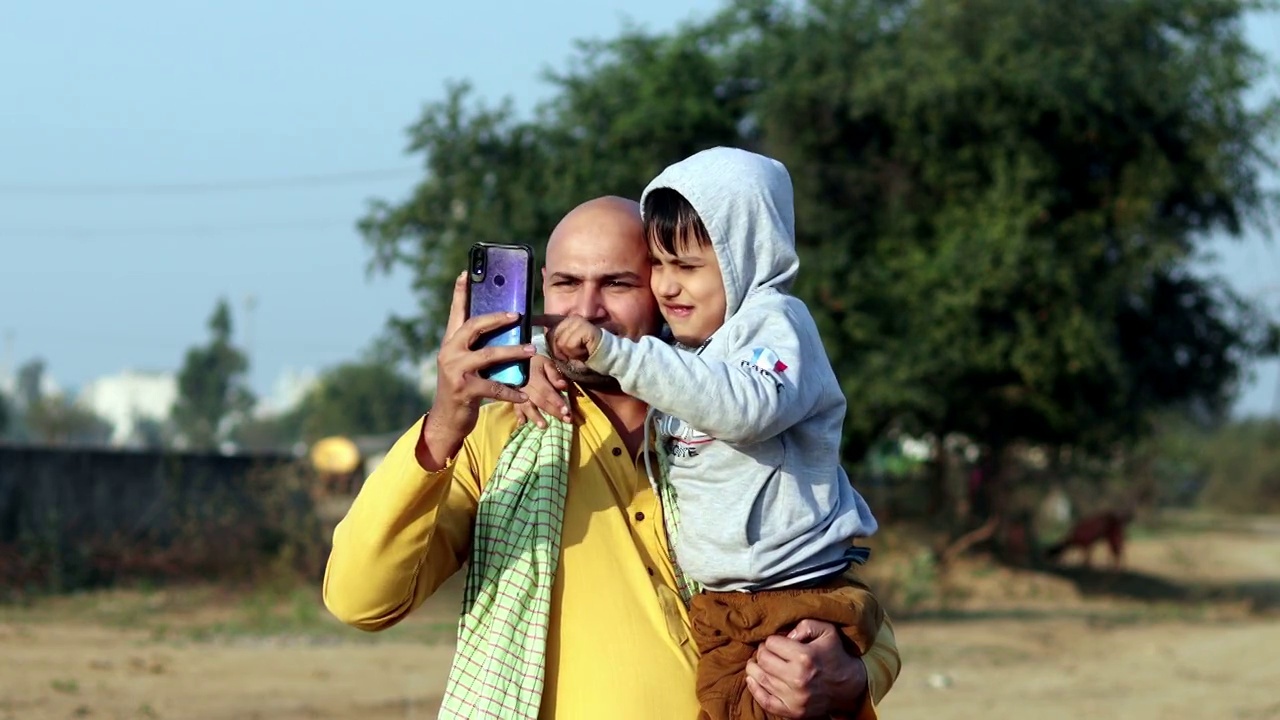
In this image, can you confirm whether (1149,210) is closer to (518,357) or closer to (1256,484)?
(518,357)

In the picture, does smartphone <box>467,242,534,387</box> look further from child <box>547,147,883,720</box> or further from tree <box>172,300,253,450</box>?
tree <box>172,300,253,450</box>

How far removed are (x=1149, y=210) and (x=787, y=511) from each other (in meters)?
16.8

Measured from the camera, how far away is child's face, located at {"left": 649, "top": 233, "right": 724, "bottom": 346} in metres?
2.72

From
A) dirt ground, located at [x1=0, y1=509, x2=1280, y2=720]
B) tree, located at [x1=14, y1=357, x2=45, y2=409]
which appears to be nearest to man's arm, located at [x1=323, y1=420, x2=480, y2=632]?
dirt ground, located at [x1=0, y1=509, x2=1280, y2=720]

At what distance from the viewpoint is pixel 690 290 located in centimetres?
274

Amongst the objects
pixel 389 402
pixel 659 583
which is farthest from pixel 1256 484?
pixel 659 583

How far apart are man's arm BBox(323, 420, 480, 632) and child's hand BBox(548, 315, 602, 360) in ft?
0.79

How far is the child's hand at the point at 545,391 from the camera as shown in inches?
101

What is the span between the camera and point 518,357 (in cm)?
230

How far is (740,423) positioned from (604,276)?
1.70 feet

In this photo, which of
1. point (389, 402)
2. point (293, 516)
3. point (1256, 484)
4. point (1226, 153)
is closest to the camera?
point (293, 516)

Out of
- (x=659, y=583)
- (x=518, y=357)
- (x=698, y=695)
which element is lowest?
(x=698, y=695)

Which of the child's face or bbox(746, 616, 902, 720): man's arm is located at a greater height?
the child's face

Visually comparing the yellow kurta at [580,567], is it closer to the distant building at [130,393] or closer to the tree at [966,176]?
the tree at [966,176]
